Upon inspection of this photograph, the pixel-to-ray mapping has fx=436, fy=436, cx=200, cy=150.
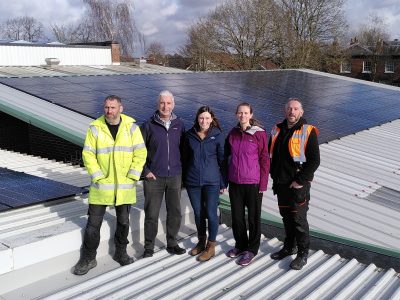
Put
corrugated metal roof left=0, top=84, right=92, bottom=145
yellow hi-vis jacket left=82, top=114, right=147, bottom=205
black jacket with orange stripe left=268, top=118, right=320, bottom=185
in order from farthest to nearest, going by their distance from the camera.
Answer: corrugated metal roof left=0, top=84, right=92, bottom=145 < black jacket with orange stripe left=268, top=118, right=320, bottom=185 < yellow hi-vis jacket left=82, top=114, right=147, bottom=205

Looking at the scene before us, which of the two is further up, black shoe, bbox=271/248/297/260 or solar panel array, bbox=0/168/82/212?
solar panel array, bbox=0/168/82/212

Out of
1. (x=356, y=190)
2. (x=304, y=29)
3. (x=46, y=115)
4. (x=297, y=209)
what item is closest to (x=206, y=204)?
(x=297, y=209)

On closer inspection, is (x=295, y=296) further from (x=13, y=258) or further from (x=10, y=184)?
(x=10, y=184)

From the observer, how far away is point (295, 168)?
456 centimetres

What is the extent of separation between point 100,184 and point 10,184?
2152mm

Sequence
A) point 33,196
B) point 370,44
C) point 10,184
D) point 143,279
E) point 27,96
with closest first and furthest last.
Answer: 1. point 143,279
2. point 33,196
3. point 10,184
4. point 27,96
5. point 370,44

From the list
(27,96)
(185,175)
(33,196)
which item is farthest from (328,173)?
(27,96)

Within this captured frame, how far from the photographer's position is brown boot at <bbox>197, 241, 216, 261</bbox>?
187 inches

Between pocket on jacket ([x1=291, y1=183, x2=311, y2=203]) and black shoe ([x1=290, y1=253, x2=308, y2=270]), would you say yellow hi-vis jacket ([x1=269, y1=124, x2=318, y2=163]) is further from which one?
black shoe ([x1=290, y1=253, x2=308, y2=270])

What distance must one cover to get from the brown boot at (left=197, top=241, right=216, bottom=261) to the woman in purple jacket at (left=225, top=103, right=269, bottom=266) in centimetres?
32

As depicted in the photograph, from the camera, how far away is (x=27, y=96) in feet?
30.2

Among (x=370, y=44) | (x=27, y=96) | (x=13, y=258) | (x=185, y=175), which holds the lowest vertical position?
(x=13, y=258)

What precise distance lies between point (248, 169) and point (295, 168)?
49 centimetres

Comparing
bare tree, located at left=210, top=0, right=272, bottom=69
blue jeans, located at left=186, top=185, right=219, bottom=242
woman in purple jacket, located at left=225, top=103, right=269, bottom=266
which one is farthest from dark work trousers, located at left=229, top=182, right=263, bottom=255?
bare tree, located at left=210, top=0, right=272, bottom=69
